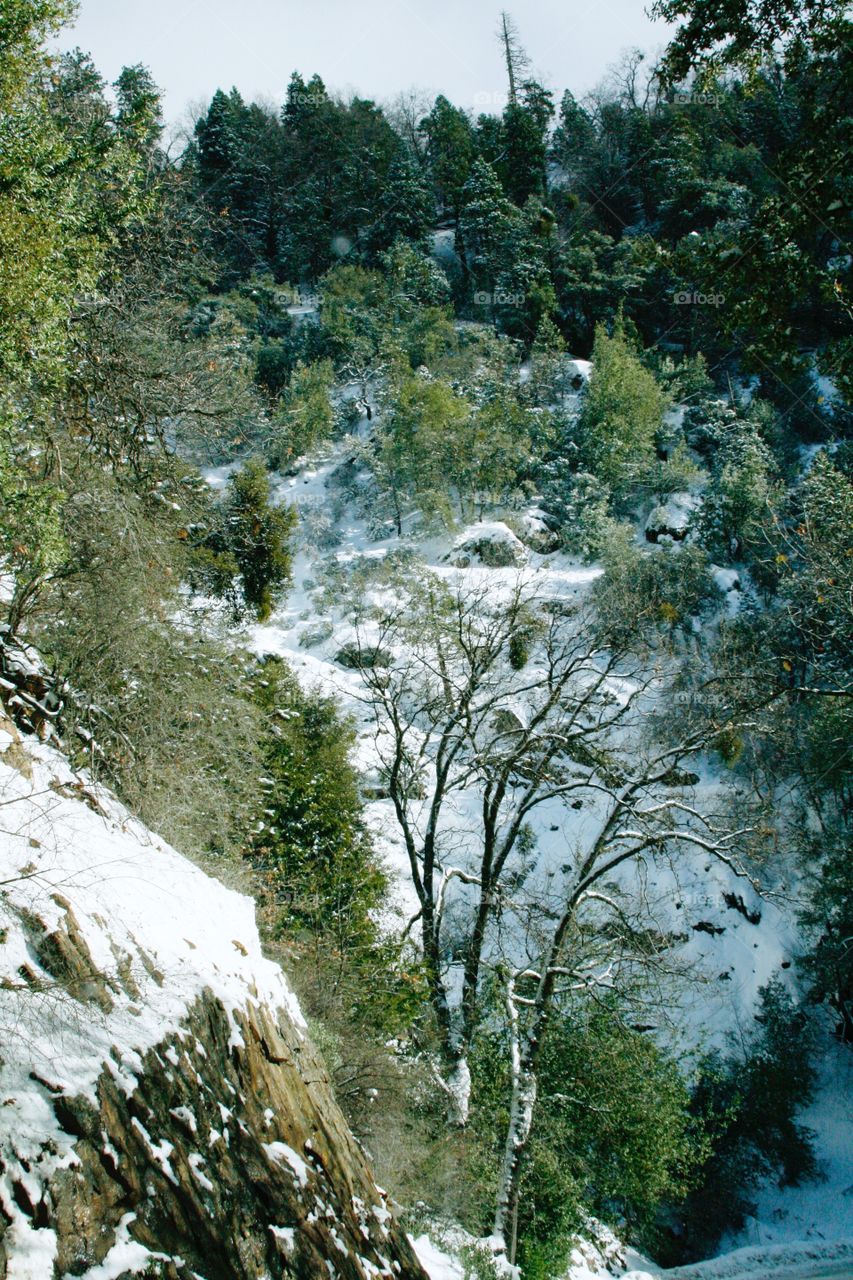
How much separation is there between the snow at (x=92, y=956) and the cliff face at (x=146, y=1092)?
10 mm

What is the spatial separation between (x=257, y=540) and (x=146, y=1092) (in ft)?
63.9

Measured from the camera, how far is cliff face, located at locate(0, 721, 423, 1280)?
2861 mm

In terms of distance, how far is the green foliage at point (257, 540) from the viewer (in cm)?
2119

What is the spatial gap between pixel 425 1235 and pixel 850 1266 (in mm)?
9728

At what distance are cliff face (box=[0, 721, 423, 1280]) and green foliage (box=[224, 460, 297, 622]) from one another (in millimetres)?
16748

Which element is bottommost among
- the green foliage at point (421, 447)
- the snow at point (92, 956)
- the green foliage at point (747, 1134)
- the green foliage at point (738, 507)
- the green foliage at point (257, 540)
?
the green foliage at point (747, 1134)

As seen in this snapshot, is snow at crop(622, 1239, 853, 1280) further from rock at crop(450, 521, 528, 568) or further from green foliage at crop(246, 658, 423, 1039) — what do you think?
rock at crop(450, 521, 528, 568)

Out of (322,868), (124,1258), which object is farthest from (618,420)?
(124,1258)

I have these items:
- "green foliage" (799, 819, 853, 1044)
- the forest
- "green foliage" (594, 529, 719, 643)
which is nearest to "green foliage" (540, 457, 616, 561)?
the forest

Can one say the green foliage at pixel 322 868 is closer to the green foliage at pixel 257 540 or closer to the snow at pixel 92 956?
the snow at pixel 92 956

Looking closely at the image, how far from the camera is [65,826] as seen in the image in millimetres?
4926

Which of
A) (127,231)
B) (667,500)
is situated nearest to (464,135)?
(667,500)

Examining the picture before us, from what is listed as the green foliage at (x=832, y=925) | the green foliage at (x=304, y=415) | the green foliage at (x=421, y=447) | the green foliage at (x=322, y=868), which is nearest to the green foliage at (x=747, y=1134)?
the green foliage at (x=832, y=925)

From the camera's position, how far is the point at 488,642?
981cm
